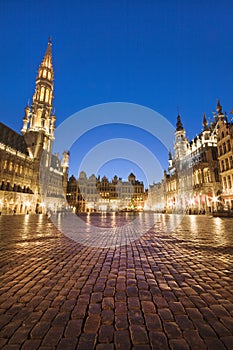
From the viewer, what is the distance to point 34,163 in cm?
5278

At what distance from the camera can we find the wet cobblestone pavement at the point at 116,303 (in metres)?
1.86

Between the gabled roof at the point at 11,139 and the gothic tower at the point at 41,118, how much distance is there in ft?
9.44

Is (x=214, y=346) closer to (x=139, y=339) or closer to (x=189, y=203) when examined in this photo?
(x=139, y=339)

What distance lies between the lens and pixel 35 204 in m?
49.9

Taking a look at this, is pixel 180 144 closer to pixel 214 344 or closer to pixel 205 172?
pixel 205 172

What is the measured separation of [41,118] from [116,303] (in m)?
70.8

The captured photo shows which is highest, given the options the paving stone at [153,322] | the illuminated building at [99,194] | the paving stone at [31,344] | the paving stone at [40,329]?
the illuminated building at [99,194]

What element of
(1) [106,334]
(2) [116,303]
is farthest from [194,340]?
(2) [116,303]

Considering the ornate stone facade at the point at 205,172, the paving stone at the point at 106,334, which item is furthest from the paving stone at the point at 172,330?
the ornate stone facade at the point at 205,172

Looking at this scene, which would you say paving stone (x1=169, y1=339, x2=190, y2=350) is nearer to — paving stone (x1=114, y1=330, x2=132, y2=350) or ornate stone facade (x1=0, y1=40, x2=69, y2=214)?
paving stone (x1=114, y1=330, x2=132, y2=350)

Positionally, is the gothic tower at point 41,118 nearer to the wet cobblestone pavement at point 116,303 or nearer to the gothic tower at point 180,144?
the gothic tower at point 180,144

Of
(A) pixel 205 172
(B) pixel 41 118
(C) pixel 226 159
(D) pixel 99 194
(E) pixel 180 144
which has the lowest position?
(D) pixel 99 194

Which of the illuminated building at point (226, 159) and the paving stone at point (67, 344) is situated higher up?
the illuminated building at point (226, 159)

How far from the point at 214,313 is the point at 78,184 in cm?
7677
